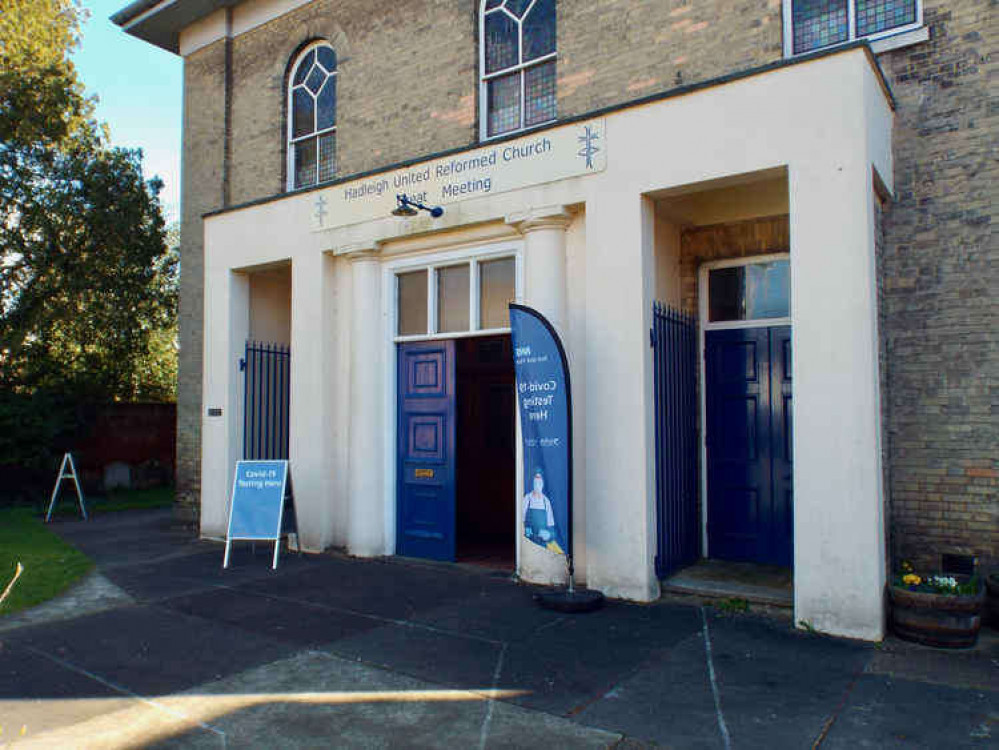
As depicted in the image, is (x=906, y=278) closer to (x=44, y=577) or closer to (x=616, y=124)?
(x=616, y=124)

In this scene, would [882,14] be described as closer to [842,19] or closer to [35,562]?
[842,19]

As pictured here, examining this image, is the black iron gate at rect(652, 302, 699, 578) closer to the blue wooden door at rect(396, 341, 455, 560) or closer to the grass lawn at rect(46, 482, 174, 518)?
the blue wooden door at rect(396, 341, 455, 560)

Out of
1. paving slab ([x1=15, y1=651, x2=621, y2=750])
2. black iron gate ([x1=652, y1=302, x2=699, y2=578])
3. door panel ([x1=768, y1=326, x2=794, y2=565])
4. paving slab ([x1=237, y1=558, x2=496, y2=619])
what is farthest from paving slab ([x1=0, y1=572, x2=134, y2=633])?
door panel ([x1=768, y1=326, x2=794, y2=565])

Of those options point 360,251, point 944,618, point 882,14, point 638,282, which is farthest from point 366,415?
point 882,14

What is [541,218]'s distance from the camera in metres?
7.41

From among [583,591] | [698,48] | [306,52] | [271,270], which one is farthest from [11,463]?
[698,48]

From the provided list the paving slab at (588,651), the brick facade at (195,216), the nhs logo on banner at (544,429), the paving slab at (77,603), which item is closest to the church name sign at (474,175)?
the nhs logo on banner at (544,429)

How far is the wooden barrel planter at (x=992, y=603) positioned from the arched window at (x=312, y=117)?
348 inches

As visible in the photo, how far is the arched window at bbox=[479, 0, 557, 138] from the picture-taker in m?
8.64

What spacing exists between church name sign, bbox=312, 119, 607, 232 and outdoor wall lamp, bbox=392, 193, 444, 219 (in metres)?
0.11

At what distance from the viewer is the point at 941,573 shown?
6.16 m

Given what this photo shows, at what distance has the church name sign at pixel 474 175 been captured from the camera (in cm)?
717

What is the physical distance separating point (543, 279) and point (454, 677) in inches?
155

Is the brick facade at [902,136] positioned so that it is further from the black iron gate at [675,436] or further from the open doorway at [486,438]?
the open doorway at [486,438]
